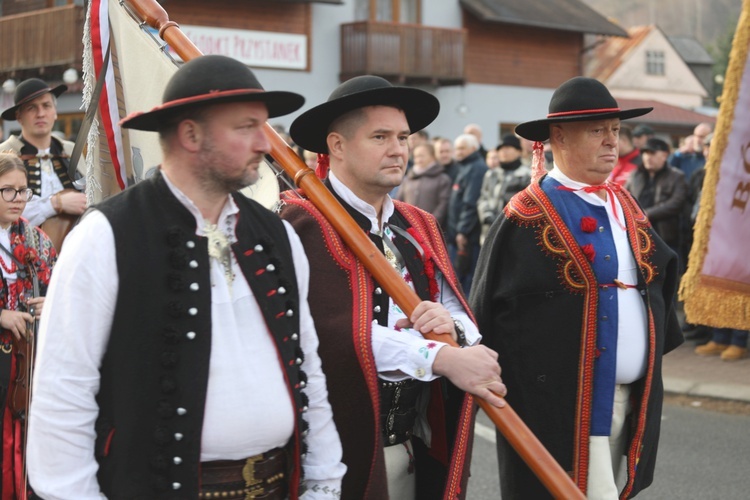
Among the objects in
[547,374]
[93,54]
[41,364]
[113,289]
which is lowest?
[547,374]

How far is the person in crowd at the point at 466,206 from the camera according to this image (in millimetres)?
10906

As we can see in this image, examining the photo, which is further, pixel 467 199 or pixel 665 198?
pixel 467 199

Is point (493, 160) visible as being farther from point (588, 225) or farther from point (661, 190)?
point (588, 225)

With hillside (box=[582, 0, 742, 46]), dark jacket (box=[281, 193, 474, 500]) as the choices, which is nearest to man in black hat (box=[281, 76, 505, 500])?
dark jacket (box=[281, 193, 474, 500])

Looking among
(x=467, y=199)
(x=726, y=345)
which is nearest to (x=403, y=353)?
(x=726, y=345)

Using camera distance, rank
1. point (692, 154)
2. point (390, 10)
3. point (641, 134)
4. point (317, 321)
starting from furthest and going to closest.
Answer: point (390, 10) < point (692, 154) < point (641, 134) < point (317, 321)

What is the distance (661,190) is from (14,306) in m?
7.07

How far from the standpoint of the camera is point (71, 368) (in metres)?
2.40

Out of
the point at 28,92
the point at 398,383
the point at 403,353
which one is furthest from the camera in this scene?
the point at 28,92

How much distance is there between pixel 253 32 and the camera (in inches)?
966

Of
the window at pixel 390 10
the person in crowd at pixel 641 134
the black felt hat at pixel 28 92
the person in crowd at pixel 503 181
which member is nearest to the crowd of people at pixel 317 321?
the black felt hat at pixel 28 92

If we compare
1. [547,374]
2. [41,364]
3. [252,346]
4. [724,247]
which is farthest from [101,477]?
[724,247]

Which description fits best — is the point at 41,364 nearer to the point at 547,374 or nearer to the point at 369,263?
the point at 369,263

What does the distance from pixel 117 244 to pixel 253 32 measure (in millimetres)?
22765
